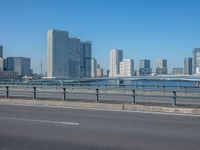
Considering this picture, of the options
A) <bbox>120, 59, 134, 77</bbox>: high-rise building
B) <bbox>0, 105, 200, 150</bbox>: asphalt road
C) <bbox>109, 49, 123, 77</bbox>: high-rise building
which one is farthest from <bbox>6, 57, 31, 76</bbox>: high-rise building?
<bbox>0, 105, 200, 150</bbox>: asphalt road

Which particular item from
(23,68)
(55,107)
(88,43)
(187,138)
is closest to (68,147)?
(187,138)

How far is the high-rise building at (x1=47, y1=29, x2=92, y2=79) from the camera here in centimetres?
8931

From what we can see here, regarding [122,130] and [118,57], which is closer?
[122,130]

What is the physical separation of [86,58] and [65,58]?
14.8m

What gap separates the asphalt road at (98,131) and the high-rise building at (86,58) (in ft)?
236

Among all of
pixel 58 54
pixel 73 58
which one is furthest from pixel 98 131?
pixel 73 58

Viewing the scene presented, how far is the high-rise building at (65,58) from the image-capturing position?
89.3 meters

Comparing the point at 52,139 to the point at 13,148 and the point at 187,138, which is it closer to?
the point at 13,148

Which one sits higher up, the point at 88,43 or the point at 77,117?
the point at 88,43

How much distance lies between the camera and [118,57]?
128625 millimetres

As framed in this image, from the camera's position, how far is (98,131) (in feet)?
37.3

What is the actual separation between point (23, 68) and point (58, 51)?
20.0m

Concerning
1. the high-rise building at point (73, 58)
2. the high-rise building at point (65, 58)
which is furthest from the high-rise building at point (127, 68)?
the high-rise building at point (73, 58)

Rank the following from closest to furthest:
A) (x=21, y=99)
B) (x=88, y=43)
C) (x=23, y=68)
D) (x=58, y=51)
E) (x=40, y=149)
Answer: (x=40, y=149) < (x=21, y=99) < (x=58, y=51) < (x=23, y=68) < (x=88, y=43)
